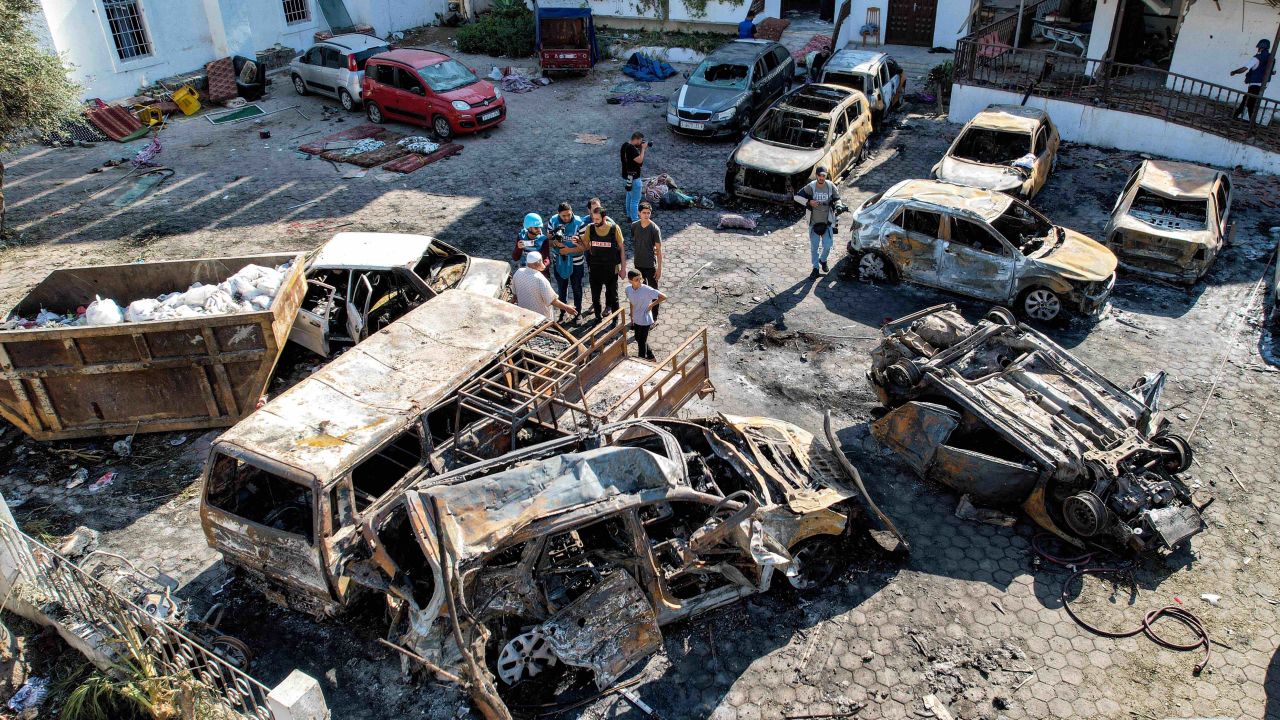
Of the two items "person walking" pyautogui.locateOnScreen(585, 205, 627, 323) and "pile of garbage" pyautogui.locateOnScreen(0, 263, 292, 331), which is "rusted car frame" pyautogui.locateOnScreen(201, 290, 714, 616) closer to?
"person walking" pyautogui.locateOnScreen(585, 205, 627, 323)

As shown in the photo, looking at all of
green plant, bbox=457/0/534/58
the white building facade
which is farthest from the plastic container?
green plant, bbox=457/0/534/58

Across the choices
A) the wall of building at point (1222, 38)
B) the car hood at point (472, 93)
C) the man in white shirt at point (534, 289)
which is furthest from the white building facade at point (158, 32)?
the wall of building at point (1222, 38)

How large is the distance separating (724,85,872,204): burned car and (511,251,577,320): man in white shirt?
603cm

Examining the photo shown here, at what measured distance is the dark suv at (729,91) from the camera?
56.4ft

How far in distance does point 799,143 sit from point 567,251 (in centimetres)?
635

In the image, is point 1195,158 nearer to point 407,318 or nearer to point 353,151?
point 407,318

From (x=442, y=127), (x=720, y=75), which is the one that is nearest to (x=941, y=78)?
(x=720, y=75)

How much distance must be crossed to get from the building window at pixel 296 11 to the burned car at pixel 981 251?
18866 mm

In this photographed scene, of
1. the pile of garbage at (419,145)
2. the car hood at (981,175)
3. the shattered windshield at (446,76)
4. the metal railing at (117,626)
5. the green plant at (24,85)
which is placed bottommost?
the metal railing at (117,626)

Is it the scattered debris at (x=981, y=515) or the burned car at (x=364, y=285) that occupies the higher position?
the burned car at (x=364, y=285)

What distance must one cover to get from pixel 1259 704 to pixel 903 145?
1316 cm

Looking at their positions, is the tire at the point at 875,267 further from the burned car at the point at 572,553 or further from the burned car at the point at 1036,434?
the burned car at the point at 572,553

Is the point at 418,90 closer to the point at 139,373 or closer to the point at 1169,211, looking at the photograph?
the point at 139,373

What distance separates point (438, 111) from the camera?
688 inches
